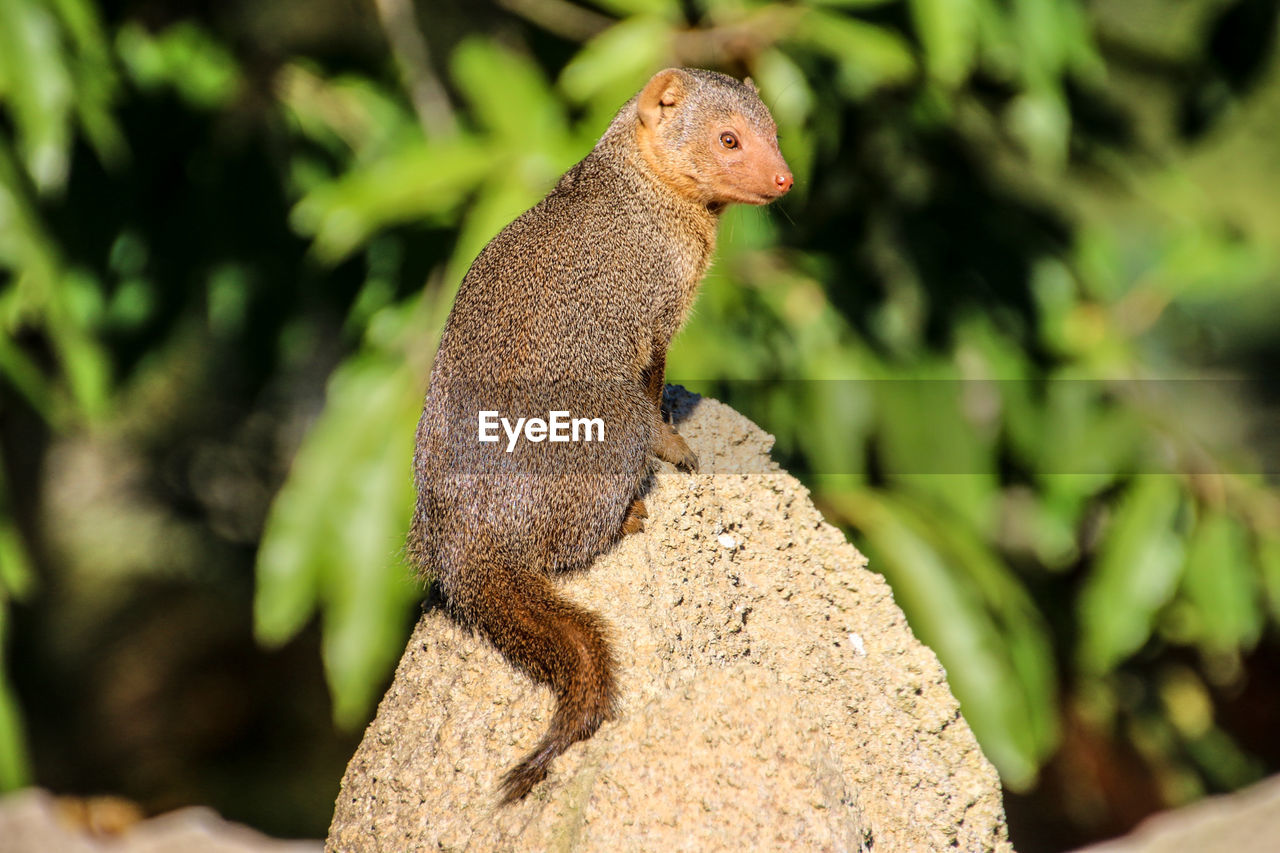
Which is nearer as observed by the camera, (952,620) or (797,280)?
(952,620)

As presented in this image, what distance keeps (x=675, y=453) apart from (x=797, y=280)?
1682mm

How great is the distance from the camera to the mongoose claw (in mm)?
2893

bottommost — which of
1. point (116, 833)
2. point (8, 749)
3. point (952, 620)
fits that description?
point (116, 833)

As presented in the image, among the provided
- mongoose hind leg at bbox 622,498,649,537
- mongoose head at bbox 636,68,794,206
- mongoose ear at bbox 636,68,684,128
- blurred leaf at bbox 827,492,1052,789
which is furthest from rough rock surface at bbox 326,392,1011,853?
blurred leaf at bbox 827,492,1052,789

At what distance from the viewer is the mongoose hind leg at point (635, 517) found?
2.74m

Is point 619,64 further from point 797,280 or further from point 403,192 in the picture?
point 797,280

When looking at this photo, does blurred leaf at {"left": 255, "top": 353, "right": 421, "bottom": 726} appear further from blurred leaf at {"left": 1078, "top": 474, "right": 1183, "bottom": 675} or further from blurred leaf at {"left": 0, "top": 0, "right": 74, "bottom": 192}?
blurred leaf at {"left": 1078, "top": 474, "right": 1183, "bottom": 675}

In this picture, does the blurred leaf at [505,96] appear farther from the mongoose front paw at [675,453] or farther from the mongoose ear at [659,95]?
the mongoose front paw at [675,453]

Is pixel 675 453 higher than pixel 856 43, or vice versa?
pixel 856 43

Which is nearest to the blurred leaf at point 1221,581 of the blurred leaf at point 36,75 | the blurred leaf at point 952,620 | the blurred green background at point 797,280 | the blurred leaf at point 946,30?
the blurred green background at point 797,280

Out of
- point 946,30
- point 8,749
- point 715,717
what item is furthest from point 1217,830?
point 8,749

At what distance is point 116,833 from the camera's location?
6027 mm

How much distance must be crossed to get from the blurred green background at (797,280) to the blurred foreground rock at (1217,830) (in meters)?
0.18

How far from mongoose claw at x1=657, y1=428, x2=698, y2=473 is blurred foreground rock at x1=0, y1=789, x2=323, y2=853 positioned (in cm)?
330
